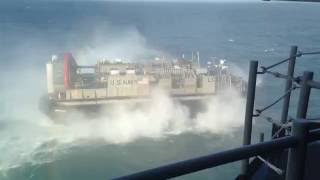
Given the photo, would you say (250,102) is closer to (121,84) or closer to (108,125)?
(108,125)

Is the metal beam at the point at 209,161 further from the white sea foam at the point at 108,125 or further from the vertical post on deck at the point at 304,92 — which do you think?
the white sea foam at the point at 108,125

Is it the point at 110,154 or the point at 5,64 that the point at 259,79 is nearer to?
the point at 110,154

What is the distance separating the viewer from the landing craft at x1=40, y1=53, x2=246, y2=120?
4419 cm

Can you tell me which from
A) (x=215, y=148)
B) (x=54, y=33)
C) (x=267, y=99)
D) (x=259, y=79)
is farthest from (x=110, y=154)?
(x=54, y=33)

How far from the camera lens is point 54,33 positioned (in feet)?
435

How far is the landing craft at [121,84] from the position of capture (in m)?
44.2

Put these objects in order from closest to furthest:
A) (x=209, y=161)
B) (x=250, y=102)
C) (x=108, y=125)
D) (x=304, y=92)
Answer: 1. (x=209, y=161)
2. (x=304, y=92)
3. (x=250, y=102)
4. (x=108, y=125)

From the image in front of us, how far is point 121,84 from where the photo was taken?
45.3 meters

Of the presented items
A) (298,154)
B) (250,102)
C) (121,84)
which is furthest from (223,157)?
(121,84)

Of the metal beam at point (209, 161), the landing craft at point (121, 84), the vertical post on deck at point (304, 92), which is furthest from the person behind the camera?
the landing craft at point (121, 84)

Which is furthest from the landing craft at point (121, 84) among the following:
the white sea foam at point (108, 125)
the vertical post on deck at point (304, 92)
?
the vertical post on deck at point (304, 92)

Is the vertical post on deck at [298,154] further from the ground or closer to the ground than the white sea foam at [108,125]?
further from the ground

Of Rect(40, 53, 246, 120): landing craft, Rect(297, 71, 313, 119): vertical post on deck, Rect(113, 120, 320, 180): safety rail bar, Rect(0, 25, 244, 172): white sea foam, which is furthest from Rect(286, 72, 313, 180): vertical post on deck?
Rect(40, 53, 246, 120): landing craft

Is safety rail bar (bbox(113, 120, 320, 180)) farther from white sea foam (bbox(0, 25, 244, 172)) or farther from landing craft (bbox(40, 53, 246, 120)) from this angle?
landing craft (bbox(40, 53, 246, 120))
